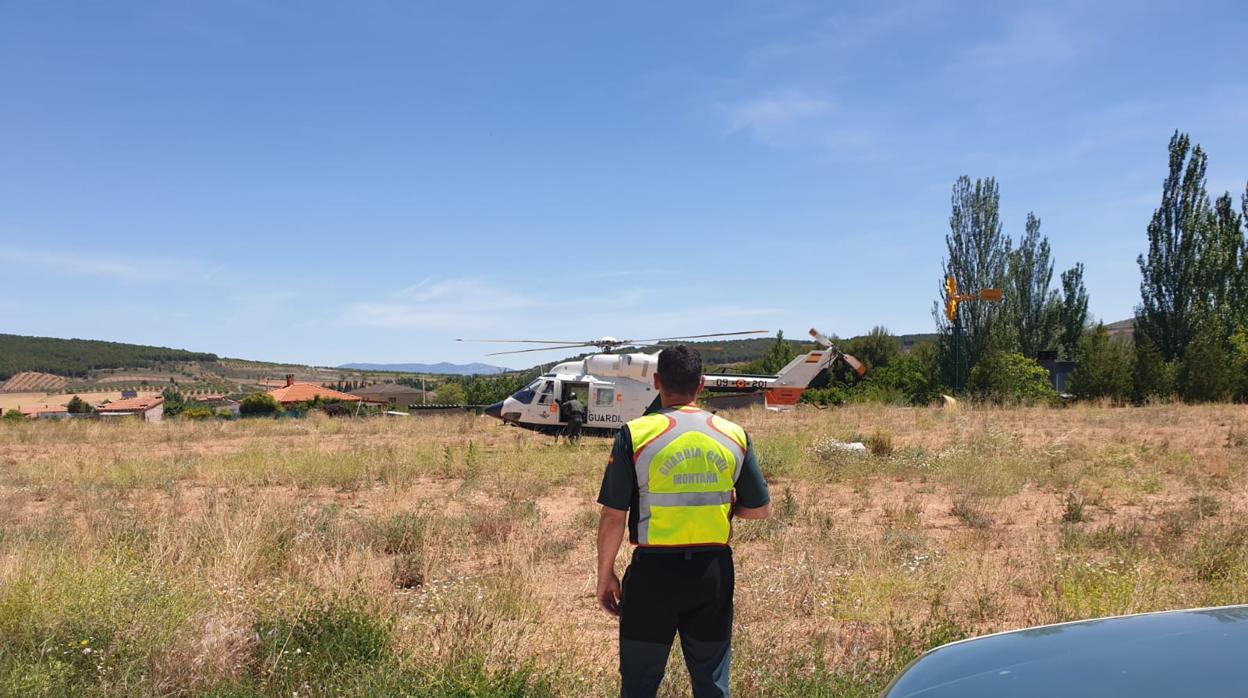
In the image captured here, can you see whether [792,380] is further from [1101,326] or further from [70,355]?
[70,355]

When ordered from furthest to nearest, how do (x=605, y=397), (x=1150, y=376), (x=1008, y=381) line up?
(x=1008, y=381)
(x=1150, y=376)
(x=605, y=397)

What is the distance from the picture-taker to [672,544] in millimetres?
3021

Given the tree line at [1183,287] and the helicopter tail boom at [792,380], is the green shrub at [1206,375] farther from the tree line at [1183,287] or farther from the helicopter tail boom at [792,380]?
the helicopter tail boom at [792,380]

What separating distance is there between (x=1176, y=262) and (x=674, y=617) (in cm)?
3863

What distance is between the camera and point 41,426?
22219 millimetres

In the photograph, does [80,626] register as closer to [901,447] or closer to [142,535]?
[142,535]

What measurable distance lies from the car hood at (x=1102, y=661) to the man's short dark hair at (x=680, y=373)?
1299 mm

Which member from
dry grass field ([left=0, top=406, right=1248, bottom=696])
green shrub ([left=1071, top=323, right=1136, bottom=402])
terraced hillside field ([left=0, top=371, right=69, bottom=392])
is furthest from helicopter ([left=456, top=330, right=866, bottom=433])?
terraced hillside field ([left=0, top=371, right=69, bottom=392])

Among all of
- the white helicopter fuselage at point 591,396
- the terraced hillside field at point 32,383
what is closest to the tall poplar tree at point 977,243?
the white helicopter fuselage at point 591,396

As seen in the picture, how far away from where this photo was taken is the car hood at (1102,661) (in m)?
2.11

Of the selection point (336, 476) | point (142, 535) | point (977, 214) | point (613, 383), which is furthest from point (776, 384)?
point (977, 214)

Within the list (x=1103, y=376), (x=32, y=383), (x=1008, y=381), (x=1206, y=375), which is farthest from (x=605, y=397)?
(x=32, y=383)

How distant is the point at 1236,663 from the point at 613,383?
1607cm

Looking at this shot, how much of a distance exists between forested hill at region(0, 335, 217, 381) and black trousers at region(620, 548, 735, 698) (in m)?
166
